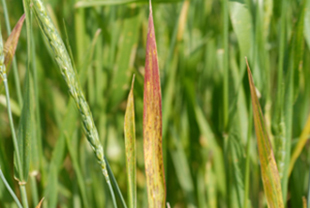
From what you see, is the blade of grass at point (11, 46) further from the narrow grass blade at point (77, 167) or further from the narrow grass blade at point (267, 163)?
the narrow grass blade at point (267, 163)

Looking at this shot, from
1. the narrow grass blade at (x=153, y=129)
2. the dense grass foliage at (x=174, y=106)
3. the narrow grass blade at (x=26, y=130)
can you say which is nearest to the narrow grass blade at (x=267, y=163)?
the dense grass foliage at (x=174, y=106)

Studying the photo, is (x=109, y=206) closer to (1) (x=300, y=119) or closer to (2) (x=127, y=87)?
(2) (x=127, y=87)

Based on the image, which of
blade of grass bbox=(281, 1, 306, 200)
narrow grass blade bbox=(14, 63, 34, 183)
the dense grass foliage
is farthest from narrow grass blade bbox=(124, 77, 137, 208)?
blade of grass bbox=(281, 1, 306, 200)

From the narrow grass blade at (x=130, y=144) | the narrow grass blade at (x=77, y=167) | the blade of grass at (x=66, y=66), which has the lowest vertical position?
the narrow grass blade at (x=77, y=167)

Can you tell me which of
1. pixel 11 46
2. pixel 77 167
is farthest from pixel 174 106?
pixel 11 46

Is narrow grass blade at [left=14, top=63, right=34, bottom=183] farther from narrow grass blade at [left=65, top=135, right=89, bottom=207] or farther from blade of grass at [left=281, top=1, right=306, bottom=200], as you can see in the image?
blade of grass at [left=281, top=1, right=306, bottom=200]

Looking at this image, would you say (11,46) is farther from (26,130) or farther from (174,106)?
(174,106)

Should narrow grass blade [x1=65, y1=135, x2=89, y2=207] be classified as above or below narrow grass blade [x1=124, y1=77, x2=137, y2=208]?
below
